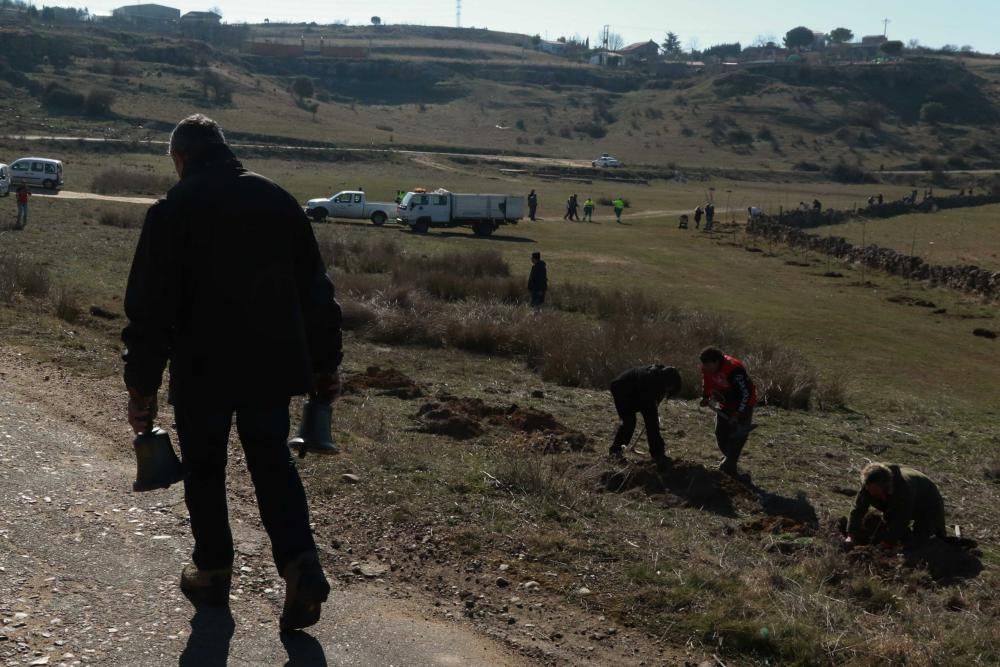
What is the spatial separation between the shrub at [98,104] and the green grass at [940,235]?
58.0m

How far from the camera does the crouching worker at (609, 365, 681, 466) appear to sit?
32.9 ft

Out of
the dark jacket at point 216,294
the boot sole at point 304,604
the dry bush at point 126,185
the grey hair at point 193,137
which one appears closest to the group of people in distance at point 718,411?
the boot sole at point 304,604

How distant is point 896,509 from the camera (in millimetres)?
8023

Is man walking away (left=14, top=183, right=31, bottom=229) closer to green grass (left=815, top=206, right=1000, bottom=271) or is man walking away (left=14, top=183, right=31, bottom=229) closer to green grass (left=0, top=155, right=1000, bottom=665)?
green grass (left=0, top=155, right=1000, bottom=665)

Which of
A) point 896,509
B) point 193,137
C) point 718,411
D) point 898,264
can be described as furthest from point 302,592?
point 898,264

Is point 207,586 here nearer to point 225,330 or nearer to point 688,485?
point 225,330

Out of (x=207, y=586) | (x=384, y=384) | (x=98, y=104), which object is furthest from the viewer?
(x=98, y=104)

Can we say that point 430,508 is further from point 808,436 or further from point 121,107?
point 121,107

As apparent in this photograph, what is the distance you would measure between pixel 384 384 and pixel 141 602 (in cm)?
915

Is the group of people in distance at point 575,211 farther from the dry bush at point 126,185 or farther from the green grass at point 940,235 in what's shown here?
the dry bush at point 126,185

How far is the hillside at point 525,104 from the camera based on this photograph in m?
99.0

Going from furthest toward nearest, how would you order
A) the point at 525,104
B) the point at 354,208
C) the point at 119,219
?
1. the point at 525,104
2. the point at 354,208
3. the point at 119,219

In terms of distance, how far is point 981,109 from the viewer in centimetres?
14312

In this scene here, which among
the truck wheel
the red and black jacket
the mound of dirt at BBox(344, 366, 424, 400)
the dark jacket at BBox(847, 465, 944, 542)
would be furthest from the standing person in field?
the truck wheel
